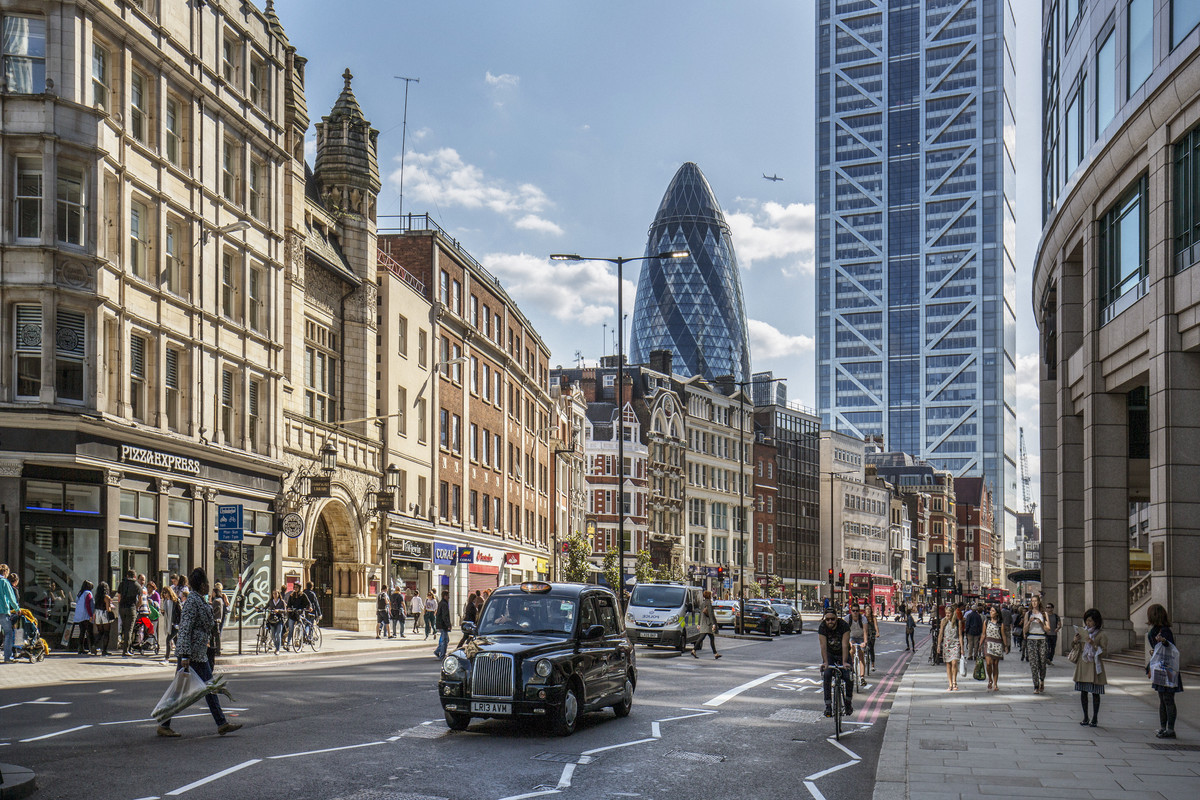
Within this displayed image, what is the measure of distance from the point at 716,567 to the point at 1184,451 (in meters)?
95.6

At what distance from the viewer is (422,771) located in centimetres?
1185

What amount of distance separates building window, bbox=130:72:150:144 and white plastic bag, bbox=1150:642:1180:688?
25694mm

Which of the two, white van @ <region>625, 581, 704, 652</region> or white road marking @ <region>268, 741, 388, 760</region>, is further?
white van @ <region>625, 581, 704, 652</region>

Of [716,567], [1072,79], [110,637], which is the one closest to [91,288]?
[110,637]

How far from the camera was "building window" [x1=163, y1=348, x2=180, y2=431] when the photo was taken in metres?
32.1

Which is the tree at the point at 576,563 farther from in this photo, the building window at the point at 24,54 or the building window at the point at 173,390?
the building window at the point at 24,54

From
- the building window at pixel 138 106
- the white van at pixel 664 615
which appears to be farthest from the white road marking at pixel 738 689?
the building window at pixel 138 106

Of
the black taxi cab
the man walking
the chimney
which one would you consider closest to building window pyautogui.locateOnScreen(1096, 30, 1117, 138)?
the black taxi cab

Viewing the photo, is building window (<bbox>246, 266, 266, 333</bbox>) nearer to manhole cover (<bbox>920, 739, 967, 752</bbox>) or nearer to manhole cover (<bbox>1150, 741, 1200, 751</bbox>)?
manhole cover (<bbox>920, 739, 967, 752</bbox>)

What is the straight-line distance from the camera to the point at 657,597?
3700 cm

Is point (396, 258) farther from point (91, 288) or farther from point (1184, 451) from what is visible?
point (1184, 451)

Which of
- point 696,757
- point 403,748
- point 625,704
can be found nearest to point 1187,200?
point 625,704

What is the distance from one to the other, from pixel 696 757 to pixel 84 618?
1772cm

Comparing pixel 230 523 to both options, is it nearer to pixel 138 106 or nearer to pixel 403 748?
pixel 138 106
